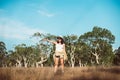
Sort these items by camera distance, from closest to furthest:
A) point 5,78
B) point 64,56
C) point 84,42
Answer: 1. point 5,78
2. point 64,56
3. point 84,42

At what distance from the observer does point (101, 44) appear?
71.1 metres

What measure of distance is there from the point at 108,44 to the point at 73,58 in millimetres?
12508

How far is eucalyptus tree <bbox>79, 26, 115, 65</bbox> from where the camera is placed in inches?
2815

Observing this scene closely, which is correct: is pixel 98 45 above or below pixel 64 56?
above

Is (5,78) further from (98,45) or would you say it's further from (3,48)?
(3,48)

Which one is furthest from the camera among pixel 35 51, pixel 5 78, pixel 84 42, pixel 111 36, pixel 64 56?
pixel 35 51

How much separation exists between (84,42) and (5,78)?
6990cm

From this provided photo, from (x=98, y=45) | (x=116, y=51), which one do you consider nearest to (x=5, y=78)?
(x=98, y=45)

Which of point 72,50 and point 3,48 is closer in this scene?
point 72,50

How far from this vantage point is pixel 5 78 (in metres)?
6.90

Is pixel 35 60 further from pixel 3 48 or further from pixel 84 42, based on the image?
pixel 84 42

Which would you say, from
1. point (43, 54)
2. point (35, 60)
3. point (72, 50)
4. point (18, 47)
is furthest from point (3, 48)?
point (72, 50)

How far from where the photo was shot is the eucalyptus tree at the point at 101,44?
71.5 m

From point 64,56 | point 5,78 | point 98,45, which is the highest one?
point 98,45
